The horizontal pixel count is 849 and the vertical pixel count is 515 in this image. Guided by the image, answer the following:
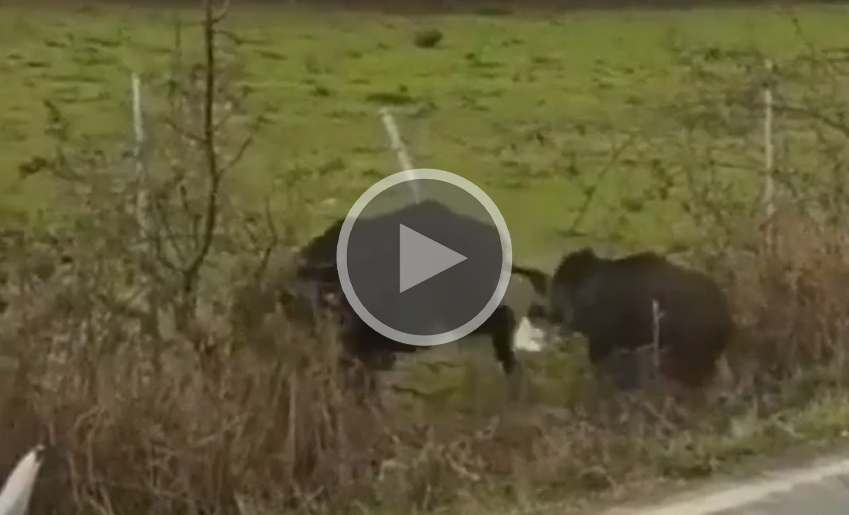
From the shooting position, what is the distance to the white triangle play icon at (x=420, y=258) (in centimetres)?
132

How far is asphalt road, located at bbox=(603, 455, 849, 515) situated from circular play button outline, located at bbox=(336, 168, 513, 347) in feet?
1.02

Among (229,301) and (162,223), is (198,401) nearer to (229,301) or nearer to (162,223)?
(229,301)

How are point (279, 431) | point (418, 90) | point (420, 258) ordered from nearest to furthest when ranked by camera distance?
point (279, 431) < point (420, 258) < point (418, 90)

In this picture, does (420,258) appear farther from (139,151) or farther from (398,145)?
(139,151)

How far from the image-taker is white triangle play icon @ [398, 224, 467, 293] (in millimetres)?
1322

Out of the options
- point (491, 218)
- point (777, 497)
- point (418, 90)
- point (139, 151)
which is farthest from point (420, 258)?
point (777, 497)

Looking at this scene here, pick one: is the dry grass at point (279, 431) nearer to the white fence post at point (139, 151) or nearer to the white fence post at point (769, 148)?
the white fence post at point (139, 151)

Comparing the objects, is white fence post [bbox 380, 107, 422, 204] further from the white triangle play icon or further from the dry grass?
the dry grass

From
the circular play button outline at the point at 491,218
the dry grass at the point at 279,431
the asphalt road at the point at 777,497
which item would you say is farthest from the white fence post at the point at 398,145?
the asphalt road at the point at 777,497

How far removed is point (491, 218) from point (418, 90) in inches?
8.5

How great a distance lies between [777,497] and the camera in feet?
4.05

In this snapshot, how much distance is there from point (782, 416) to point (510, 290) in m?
0.41

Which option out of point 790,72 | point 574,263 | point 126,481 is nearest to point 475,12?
point 574,263

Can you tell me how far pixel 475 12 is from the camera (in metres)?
1.49
